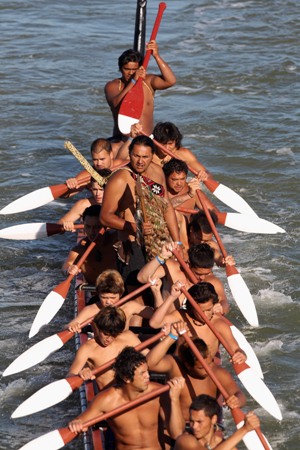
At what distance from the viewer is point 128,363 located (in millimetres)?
6902

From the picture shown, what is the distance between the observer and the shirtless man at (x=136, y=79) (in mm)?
11570

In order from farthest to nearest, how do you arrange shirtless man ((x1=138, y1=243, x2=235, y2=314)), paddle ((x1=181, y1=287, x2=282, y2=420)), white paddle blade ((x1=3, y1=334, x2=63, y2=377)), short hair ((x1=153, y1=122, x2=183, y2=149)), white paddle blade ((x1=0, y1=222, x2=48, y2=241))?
white paddle blade ((x1=0, y1=222, x2=48, y2=241))
short hair ((x1=153, y1=122, x2=183, y2=149))
white paddle blade ((x1=3, y1=334, x2=63, y2=377))
shirtless man ((x1=138, y1=243, x2=235, y2=314))
paddle ((x1=181, y1=287, x2=282, y2=420))

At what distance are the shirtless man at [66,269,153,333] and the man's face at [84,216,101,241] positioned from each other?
4.45ft

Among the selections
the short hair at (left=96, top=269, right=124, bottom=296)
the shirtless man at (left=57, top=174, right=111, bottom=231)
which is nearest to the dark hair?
the short hair at (left=96, top=269, right=124, bottom=296)

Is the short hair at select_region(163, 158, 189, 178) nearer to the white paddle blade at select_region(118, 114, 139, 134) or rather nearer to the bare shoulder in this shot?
the white paddle blade at select_region(118, 114, 139, 134)

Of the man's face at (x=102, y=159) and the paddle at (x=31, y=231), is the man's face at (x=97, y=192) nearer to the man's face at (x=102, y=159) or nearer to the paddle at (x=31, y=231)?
the man's face at (x=102, y=159)

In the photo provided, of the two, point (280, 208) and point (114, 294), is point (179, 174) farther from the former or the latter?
point (280, 208)

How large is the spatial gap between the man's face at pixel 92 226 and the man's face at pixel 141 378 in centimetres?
304

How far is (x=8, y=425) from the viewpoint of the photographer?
31.1 ft

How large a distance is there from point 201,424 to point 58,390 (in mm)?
1648

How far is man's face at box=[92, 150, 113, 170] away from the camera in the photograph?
32.8ft

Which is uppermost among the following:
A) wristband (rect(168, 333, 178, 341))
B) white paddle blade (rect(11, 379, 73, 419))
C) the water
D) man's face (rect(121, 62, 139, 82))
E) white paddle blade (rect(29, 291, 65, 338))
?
man's face (rect(121, 62, 139, 82))

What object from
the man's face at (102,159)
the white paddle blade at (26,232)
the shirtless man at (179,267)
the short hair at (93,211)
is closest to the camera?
the shirtless man at (179,267)

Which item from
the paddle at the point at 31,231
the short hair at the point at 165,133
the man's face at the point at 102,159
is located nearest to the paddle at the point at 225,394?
the man's face at the point at 102,159
